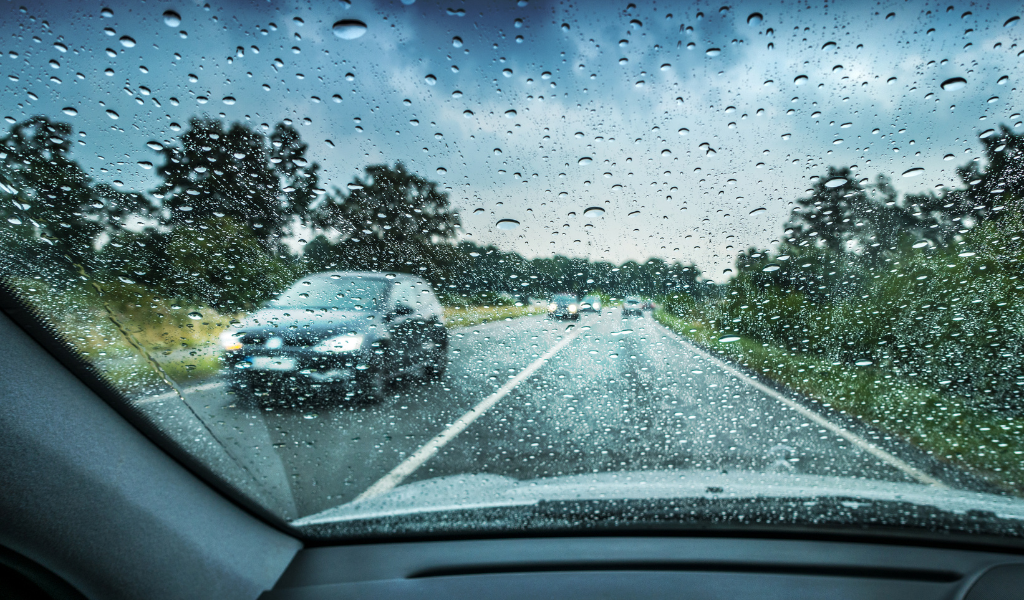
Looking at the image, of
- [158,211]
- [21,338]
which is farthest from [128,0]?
[21,338]

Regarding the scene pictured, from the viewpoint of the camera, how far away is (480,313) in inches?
Result: 137

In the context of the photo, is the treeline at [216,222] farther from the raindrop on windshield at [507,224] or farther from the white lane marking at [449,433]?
the white lane marking at [449,433]

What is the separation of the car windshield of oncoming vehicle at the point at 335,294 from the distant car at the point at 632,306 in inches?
62.9

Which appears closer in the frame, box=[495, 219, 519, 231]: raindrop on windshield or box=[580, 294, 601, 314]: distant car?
box=[495, 219, 519, 231]: raindrop on windshield

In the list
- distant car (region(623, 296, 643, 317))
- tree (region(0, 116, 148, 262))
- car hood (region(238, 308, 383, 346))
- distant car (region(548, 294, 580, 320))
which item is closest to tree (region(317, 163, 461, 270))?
car hood (region(238, 308, 383, 346))

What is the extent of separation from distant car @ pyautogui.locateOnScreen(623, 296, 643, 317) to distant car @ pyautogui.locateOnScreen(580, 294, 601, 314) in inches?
7.1

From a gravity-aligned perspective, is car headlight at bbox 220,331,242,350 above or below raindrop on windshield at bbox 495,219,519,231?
below

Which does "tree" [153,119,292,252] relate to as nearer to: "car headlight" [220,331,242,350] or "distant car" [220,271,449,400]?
"distant car" [220,271,449,400]

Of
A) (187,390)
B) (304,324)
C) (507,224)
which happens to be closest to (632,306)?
(507,224)

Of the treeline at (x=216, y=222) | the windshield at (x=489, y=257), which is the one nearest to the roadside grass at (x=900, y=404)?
the windshield at (x=489, y=257)

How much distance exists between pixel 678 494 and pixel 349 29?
2422 millimetres

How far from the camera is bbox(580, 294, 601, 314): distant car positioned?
11.6ft

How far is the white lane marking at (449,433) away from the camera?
2.89 meters

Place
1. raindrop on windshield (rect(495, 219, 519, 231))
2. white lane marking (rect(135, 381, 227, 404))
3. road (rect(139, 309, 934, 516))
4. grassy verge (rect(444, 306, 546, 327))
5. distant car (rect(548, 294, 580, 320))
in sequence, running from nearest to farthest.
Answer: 1. white lane marking (rect(135, 381, 227, 404))
2. road (rect(139, 309, 934, 516))
3. raindrop on windshield (rect(495, 219, 519, 231))
4. grassy verge (rect(444, 306, 546, 327))
5. distant car (rect(548, 294, 580, 320))
